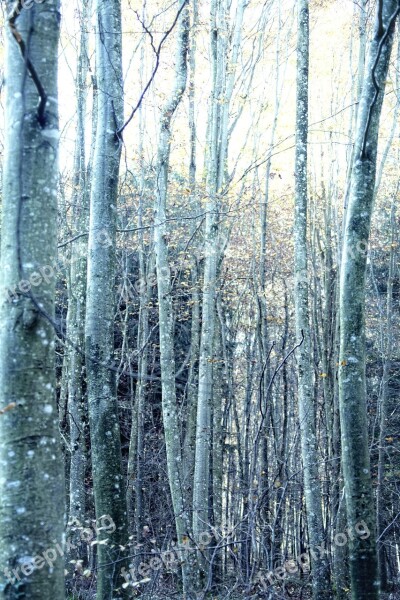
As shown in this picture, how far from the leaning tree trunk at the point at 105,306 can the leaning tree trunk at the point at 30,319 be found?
2.17 metres

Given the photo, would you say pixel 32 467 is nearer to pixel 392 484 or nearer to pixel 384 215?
pixel 392 484

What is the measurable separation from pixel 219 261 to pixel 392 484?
713cm

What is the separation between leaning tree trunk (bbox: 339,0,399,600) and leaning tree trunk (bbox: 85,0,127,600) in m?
1.78

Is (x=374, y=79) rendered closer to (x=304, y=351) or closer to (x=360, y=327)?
(x=360, y=327)

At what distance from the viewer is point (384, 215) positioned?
1714 centimetres

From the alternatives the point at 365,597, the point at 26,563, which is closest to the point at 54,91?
the point at 26,563

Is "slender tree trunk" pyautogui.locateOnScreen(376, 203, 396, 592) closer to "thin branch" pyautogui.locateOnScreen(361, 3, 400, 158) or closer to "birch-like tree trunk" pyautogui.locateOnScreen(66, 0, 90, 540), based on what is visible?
"birch-like tree trunk" pyautogui.locateOnScreen(66, 0, 90, 540)

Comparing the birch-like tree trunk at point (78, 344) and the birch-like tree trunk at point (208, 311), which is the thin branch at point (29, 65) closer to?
the birch-like tree trunk at point (208, 311)

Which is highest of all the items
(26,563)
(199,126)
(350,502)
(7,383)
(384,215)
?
(199,126)

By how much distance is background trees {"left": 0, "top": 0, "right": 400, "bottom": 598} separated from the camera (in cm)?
485

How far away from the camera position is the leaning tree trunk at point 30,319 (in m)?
2.44

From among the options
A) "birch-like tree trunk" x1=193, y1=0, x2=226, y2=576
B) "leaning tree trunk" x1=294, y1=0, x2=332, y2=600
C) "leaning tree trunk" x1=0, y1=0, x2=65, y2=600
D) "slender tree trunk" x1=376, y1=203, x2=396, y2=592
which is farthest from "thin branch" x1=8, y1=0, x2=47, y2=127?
"slender tree trunk" x1=376, y1=203, x2=396, y2=592

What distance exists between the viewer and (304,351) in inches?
345

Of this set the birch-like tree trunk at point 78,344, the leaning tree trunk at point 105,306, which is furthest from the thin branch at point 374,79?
the birch-like tree trunk at point 78,344
